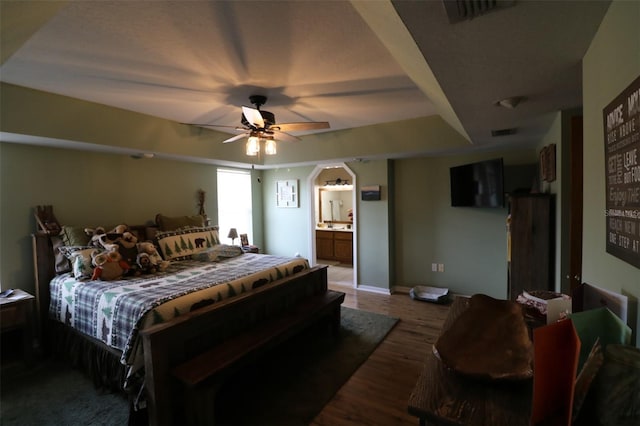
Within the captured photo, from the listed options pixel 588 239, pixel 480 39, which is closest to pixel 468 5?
pixel 480 39

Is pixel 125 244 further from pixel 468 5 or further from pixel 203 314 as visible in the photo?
pixel 468 5

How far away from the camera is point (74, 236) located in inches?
124

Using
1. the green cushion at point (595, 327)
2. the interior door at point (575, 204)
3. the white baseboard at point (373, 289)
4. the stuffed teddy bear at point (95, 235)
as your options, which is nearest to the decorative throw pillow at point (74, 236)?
the stuffed teddy bear at point (95, 235)

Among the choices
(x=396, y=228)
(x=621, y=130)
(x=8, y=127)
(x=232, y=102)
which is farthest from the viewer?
(x=396, y=228)

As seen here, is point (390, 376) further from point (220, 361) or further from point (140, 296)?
point (140, 296)

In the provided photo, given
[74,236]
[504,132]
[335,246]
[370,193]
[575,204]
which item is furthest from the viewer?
[335,246]

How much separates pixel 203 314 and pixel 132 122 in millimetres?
2510

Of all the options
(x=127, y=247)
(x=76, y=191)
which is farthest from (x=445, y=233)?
(x=76, y=191)

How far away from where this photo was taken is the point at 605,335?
921 millimetres

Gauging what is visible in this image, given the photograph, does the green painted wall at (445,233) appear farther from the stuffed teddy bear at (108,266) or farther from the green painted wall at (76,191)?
the stuffed teddy bear at (108,266)

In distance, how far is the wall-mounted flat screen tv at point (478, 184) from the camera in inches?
147

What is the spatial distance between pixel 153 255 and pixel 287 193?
9.31 feet

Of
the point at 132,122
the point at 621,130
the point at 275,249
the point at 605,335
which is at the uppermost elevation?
the point at 132,122

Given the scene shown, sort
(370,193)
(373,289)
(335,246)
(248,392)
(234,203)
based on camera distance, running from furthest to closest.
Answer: (335,246), (234,203), (373,289), (370,193), (248,392)
